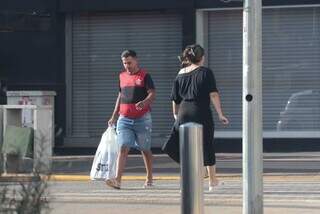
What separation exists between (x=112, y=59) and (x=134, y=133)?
6.91m

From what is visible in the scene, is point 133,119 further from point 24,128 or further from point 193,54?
point 24,128

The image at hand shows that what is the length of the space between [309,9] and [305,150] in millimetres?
2849

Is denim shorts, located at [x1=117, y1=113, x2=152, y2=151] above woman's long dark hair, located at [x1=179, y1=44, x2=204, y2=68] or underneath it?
underneath

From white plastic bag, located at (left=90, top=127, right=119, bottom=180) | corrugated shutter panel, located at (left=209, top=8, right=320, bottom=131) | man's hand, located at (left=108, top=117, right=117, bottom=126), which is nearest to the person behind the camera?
white plastic bag, located at (left=90, top=127, right=119, bottom=180)

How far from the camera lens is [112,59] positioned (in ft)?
57.4

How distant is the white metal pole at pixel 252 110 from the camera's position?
7918 mm

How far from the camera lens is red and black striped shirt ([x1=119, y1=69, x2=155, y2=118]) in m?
10.7

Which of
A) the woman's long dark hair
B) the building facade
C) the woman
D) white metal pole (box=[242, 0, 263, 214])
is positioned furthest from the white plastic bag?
the building facade

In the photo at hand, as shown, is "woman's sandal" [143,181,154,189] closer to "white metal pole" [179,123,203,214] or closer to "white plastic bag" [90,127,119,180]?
"white plastic bag" [90,127,119,180]

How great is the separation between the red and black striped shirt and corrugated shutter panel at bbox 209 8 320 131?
630cm

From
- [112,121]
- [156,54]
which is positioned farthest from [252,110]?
[156,54]

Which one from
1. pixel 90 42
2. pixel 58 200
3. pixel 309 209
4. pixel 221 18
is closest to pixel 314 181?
pixel 309 209

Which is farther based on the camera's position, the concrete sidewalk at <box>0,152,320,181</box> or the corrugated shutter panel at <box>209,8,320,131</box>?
the corrugated shutter panel at <box>209,8,320,131</box>

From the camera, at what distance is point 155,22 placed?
1717 centimetres
